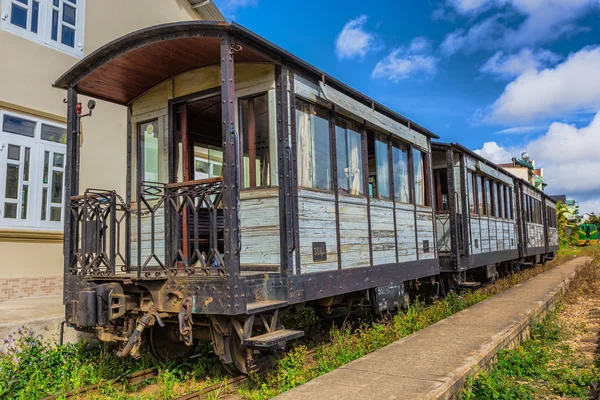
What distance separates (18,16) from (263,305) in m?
7.44

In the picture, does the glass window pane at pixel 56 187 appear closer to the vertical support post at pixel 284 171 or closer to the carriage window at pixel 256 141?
the carriage window at pixel 256 141

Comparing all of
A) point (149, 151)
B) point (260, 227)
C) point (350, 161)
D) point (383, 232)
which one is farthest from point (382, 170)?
point (149, 151)

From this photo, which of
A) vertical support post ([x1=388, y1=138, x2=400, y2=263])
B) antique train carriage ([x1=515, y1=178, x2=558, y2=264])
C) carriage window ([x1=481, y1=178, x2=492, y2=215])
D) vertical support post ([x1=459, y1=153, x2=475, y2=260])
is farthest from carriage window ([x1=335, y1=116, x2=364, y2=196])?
antique train carriage ([x1=515, y1=178, x2=558, y2=264])

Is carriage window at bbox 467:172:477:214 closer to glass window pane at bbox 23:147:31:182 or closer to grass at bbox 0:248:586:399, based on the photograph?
grass at bbox 0:248:586:399

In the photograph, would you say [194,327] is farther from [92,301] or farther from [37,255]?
[37,255]

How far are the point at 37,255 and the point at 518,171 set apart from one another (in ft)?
138

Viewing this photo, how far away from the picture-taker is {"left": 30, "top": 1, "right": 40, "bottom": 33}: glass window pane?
349 inches

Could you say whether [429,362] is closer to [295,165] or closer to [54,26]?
[295,165]

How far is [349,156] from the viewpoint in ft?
21.0

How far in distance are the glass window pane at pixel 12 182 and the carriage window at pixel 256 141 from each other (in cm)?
515

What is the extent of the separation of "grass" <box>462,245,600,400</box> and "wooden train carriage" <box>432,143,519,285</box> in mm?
2594

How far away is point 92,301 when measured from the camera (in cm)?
452

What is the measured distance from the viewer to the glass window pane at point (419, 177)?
8508mm

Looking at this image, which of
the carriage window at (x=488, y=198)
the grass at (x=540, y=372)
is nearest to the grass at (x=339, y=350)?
the grass at (x=540, y=372)
